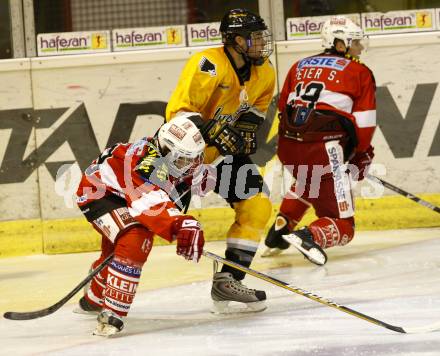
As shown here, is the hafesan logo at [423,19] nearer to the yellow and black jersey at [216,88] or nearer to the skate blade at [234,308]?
the yellow and black jersey at [216,88]

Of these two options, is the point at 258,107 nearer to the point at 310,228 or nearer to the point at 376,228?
the point at 310,228

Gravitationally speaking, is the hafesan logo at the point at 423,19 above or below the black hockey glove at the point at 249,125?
above

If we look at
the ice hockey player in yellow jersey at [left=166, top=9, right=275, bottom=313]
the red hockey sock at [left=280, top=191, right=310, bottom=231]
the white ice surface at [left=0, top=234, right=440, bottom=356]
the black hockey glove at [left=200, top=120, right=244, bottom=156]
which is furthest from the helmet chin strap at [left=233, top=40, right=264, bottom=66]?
the red hockey sock at [left=280, top=191, right=310, bottom=231]

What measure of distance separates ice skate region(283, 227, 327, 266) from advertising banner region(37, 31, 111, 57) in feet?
6.13

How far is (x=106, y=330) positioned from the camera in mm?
3791

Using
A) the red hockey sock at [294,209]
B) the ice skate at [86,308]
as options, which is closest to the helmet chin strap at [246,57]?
the red hockey sock at [294,209]

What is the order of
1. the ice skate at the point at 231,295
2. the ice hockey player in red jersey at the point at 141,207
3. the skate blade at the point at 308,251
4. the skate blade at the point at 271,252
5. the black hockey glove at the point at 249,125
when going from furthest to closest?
the skate blade at the point at 271,252, the skate blade at the point at 308,251, the black hockey glove at the point at 249,125, the ice skate at the point at 231,295, the ice hockey player in red jersey at the point at 141,207

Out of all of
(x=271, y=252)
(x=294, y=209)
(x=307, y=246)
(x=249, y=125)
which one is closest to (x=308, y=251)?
(x=307, y=246)

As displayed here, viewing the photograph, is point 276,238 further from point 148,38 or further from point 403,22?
point 403,22

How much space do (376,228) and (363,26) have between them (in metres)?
1.22

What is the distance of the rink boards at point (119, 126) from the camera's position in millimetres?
6137

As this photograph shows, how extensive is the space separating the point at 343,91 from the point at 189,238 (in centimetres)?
184

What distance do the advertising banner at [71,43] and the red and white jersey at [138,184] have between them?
2247 millimetres

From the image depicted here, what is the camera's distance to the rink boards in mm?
6137
